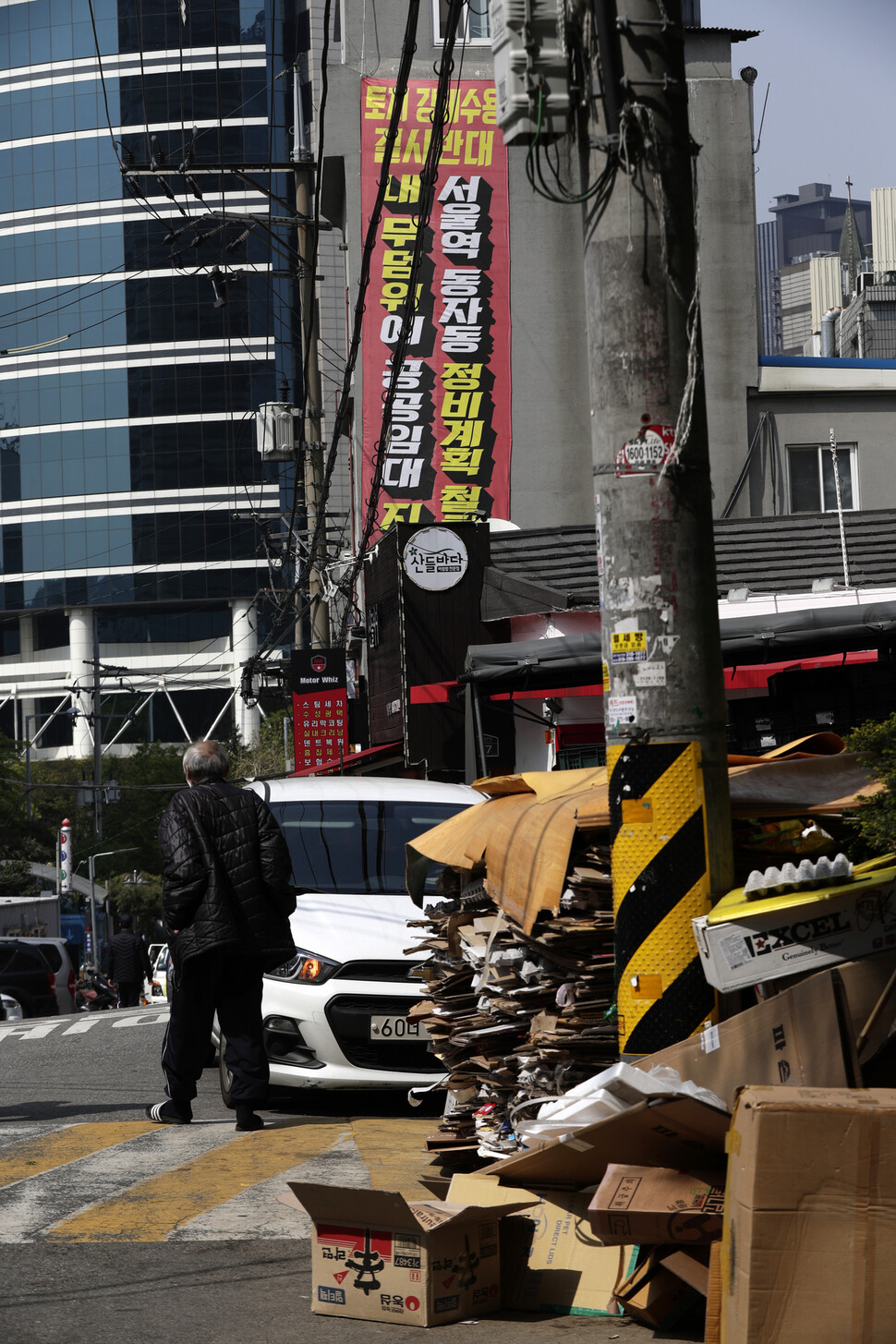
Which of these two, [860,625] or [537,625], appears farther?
[537,625]

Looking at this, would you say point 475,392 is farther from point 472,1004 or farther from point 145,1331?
point 145,1331

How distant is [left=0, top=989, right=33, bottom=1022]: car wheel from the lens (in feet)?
74.3

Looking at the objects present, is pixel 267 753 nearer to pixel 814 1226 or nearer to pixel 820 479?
pixel 820 479

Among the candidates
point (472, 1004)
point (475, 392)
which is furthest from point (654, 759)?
point (475, 392)

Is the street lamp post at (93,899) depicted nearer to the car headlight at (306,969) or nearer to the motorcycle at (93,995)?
the motorcycle at (93,995)

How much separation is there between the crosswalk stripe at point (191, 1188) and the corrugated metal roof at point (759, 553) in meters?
13.4

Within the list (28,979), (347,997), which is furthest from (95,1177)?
(28,979)

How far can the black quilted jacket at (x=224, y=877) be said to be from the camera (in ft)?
23.9

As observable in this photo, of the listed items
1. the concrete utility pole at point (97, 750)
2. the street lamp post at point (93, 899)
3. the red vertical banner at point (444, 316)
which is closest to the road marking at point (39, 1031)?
the red vertical banner at point (444, 316)

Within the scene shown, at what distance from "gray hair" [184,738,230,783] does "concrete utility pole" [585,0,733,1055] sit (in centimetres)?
331

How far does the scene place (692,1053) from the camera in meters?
4.31

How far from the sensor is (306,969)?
27.1 feet

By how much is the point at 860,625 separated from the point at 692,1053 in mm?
6858

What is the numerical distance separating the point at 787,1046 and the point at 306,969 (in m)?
4.45
